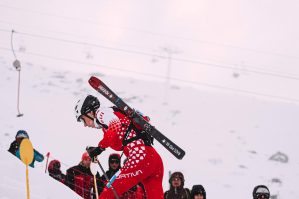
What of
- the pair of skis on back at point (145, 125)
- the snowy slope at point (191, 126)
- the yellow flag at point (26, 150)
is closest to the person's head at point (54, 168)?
the yellow flag at point (26, 150)

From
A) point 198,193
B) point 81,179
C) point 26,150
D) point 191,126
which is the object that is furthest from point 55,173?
point 191,126

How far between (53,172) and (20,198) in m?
2.47

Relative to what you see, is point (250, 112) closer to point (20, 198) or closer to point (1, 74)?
point (1, 74)

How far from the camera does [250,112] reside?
34.3 meters

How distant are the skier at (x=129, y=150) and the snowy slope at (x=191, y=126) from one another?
1142cm

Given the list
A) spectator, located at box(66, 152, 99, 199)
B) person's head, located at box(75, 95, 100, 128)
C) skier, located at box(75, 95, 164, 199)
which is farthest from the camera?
spectator, located at box(66, 152, 99, 199)

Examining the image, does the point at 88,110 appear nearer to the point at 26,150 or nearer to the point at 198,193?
the point at 26,150

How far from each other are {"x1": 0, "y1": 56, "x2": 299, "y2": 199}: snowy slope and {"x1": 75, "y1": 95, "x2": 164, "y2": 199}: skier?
1142cm

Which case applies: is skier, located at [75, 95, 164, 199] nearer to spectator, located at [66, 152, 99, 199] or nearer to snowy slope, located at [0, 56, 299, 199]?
spectator, located at [66, 152, 99, 199]

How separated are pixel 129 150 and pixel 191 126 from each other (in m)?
24.4

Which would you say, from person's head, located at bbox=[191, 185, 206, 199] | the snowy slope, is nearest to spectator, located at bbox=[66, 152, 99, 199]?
person's head, located at bbox=[191, 185, 206, 199]

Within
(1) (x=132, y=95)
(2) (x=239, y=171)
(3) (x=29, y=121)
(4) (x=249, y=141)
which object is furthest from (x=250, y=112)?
(3) (x=29, y=121)

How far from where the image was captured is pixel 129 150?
15.8 feet

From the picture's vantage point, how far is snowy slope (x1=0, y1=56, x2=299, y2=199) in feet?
68.9
